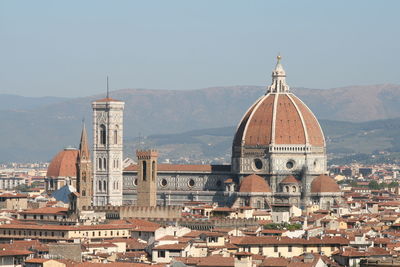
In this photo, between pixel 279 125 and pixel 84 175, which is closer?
pixel 84 175

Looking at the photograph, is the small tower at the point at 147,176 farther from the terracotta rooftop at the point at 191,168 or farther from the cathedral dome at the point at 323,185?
the cathedral dome at the point at 323,185

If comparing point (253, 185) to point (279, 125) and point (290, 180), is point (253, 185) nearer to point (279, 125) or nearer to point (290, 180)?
point (290, 180)

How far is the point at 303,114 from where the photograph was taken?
463 feet

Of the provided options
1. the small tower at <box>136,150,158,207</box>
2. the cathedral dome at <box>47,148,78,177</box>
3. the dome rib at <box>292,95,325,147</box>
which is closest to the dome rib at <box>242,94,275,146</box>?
the dome rib at <box>292,95,325,147</box>

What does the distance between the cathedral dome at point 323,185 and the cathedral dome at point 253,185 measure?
12.3ft

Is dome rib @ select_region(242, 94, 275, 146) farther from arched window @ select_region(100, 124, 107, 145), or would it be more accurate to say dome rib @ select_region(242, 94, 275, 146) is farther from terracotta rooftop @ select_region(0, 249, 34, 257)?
terracotta rooftop @ select_region(0, 249, 34, 257)

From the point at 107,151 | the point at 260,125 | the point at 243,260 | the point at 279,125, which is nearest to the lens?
the point at 243,260

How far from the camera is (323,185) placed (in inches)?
5340

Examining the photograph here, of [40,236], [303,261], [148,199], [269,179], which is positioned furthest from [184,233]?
[269,179]

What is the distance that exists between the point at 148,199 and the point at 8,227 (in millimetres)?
34646

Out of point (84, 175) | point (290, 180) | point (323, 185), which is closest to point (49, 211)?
point (84, 175)

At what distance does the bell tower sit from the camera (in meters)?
142

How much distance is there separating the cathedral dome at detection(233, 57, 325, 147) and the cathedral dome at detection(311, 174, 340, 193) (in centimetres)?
417

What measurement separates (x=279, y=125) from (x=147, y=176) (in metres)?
13.7
